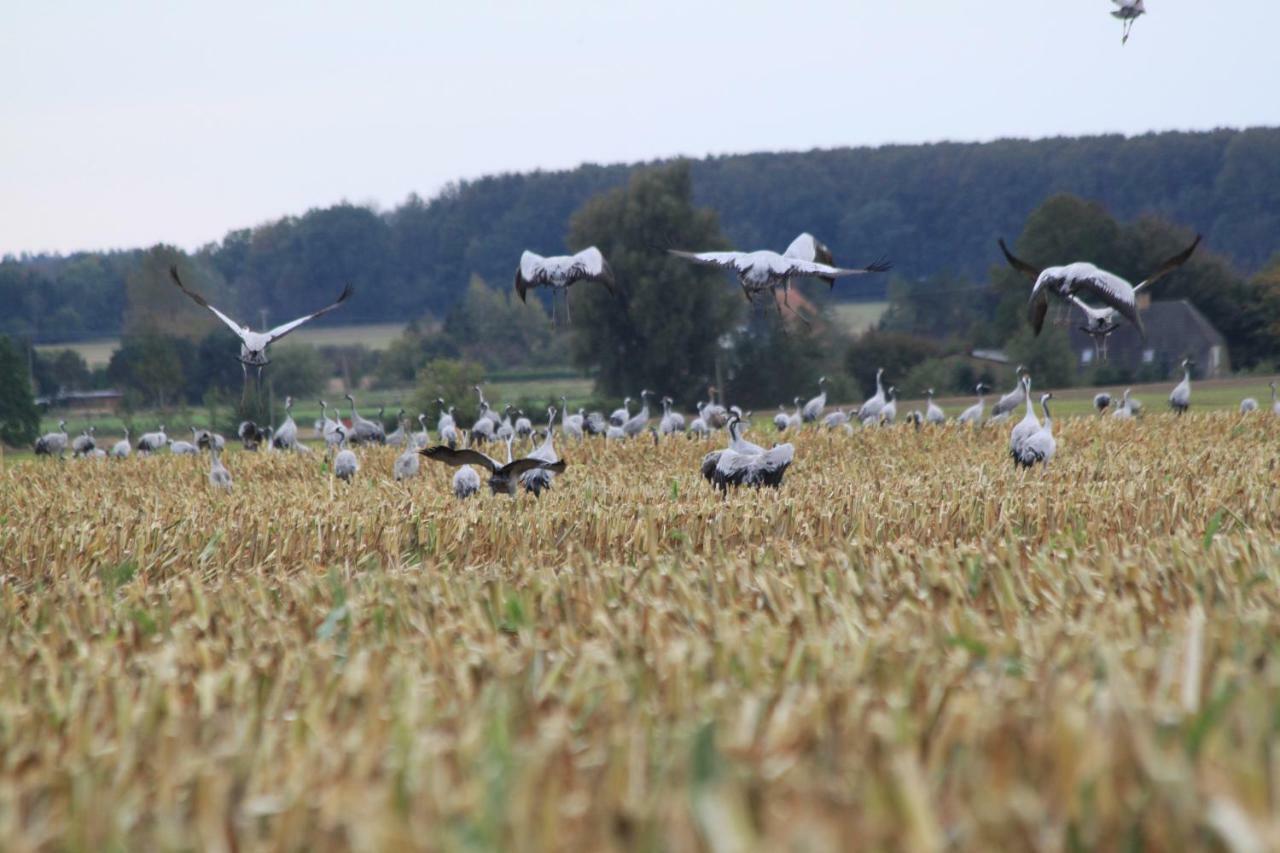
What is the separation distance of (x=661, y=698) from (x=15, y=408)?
59.7 metres

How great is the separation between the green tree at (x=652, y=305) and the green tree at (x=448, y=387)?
6.69 m

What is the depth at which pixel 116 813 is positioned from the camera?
3756mm

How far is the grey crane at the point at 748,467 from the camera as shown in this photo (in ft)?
50.0

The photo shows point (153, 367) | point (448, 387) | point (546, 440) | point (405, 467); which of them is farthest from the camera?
point (153, 367)

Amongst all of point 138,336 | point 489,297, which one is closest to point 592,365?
point 138,336

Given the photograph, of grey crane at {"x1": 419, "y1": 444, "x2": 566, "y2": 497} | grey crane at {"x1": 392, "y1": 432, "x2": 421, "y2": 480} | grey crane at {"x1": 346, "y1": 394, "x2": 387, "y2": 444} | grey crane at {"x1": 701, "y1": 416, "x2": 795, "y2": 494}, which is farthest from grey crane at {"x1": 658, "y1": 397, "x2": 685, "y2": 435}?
grey crane at {"x1": 419, "y1": 444, "x2": 566, "y2": 497}

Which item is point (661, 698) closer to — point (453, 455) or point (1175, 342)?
point (453, 455)

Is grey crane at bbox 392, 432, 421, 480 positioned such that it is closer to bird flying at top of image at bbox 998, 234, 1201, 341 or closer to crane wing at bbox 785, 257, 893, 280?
crane wing at bbox 785, 257, 893, 280

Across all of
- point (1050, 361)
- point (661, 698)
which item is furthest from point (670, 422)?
point (1050, 361)

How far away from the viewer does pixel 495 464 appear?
47.4ft

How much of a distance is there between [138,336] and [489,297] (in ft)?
95.8

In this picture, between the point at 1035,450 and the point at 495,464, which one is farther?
the point at 1035,450

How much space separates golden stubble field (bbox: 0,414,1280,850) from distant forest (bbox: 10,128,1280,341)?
119 meters

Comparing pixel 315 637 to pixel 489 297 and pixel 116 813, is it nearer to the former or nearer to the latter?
pixel 116 813
